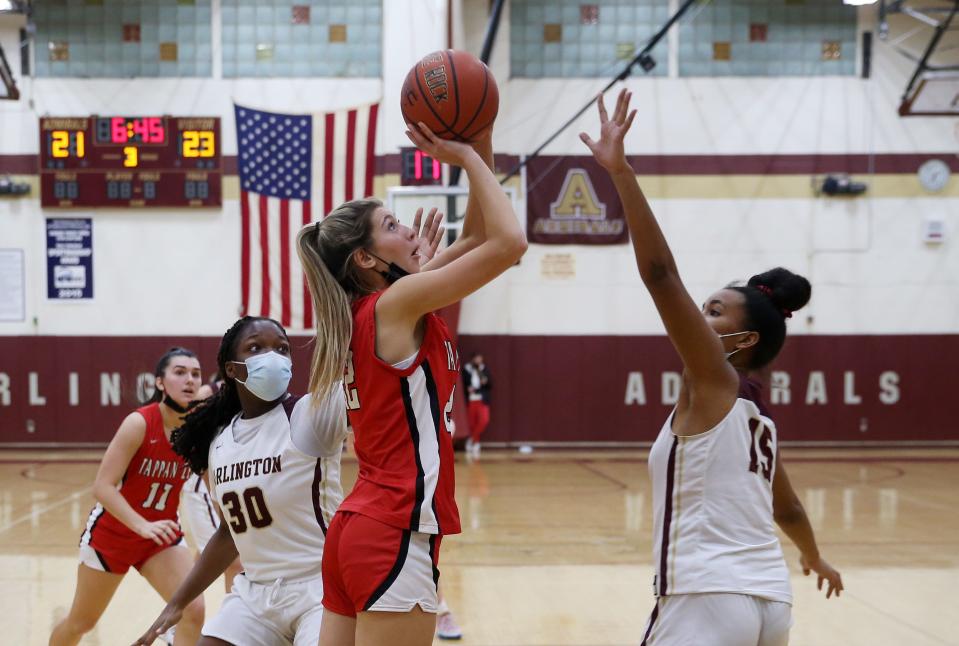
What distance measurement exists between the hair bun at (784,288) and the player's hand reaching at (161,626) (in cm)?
194

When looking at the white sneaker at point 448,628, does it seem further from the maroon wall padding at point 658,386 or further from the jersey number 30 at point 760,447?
the maroon wall padding at point 658,386

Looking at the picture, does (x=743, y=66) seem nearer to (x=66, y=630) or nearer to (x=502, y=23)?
(x=502, y=23)

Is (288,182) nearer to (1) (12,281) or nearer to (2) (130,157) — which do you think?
(2) (130,157)

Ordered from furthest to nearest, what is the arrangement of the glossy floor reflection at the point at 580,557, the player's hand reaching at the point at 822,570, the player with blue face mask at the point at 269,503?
the glossy floor reflection at the point at 580,557 → the player's hand reaching at the point at 822,570 → the player with blue face mask at the point at 269,503

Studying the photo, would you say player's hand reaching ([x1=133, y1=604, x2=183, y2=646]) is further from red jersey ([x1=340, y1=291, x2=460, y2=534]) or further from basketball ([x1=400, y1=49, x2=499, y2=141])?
basketball ([x1=400, y1=49, x2=499, y2=141])

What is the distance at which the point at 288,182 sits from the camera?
43.8ft

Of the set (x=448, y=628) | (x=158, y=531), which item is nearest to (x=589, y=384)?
(x=448, y=628)

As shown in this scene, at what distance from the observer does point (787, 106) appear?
1406 cm

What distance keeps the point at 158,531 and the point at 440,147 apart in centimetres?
225

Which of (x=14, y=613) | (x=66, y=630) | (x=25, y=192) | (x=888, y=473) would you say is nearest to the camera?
(x=66, y=630)

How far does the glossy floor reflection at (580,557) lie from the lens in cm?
521

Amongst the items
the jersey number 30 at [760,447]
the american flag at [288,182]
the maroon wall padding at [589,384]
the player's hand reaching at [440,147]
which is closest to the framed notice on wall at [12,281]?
the maroon wall padding at [589,384]

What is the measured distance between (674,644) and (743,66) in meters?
13.2

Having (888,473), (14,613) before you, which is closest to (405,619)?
(14,613)
